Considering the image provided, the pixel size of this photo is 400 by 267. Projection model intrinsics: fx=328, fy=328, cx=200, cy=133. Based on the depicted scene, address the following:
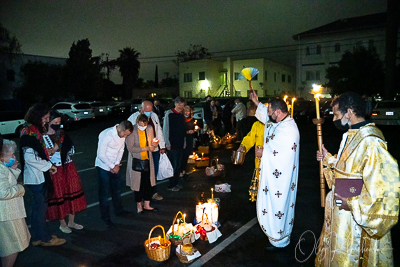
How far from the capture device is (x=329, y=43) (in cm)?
4431

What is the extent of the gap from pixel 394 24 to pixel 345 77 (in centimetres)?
727

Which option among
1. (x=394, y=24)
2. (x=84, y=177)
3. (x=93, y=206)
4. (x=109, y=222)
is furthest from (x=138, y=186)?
(x=394, y=24)

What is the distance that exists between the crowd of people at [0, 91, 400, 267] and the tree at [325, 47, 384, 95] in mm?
25263

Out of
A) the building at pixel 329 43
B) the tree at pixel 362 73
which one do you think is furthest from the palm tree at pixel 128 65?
the tree at pixel 362 73

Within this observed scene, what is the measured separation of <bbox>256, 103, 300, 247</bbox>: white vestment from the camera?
4.42 metres

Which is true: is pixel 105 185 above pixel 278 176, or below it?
below

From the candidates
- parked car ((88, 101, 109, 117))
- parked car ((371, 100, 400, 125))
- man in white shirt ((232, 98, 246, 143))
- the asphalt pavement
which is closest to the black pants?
the asphalt pavement

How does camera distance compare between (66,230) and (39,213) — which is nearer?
(39,213)

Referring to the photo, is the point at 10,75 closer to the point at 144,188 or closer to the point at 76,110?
the point at 76,110

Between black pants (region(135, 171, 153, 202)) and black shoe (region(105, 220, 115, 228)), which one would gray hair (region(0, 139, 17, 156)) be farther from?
black pants (region(135, 171, 153, 202))

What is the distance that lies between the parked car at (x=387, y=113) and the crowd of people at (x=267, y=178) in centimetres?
1514

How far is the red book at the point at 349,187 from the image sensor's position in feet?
9.44

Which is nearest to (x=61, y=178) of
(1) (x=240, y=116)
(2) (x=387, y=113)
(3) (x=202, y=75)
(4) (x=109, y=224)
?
(4) (x=109, y=224)

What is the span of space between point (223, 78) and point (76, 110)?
2667 centimetres
